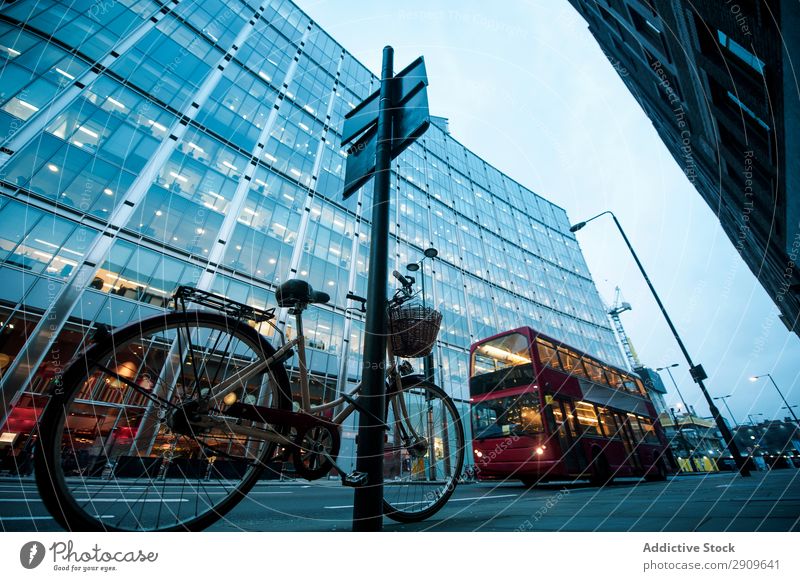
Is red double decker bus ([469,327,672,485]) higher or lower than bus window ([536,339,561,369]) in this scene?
lower

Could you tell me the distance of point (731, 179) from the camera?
448 inches

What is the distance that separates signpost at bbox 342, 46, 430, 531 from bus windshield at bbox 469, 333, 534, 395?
7.21m

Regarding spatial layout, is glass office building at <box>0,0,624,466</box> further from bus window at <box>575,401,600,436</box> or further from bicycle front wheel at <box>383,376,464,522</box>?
bus window at <box>575,401,600,436</box>

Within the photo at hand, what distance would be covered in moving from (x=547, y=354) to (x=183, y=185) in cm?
1753

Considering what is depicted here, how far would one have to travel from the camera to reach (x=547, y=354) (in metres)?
8.41

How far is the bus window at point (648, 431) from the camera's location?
34.4 ft

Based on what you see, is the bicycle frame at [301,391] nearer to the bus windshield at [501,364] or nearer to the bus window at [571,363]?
the bus windshield at [501,364]

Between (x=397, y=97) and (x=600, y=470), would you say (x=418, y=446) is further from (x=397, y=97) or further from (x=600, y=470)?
(x=600, y=470)

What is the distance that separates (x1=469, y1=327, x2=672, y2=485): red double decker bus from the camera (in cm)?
730

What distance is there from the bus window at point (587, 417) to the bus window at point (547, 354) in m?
1.14

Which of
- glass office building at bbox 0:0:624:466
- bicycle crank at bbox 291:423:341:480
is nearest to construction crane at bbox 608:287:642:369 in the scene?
glass office building at bbox 0:0:624:466

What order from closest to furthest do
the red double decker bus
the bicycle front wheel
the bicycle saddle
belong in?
the bicycle saddle, the bicycle front wheel, the red double decker bus

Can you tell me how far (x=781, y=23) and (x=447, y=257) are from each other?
23.0 m
